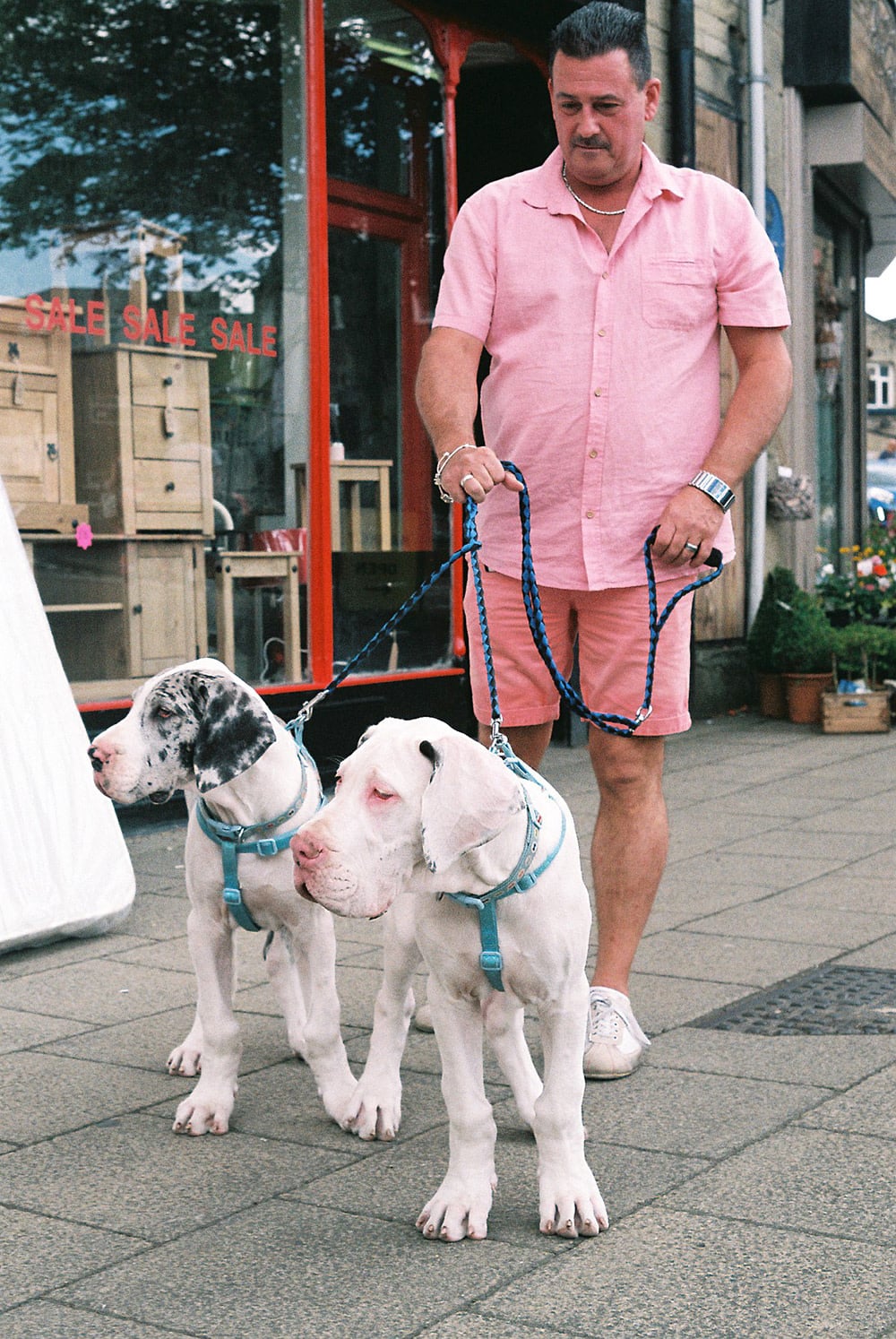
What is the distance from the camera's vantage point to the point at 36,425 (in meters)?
7.02

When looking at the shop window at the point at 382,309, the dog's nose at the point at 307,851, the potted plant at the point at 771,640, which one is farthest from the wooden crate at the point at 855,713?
the dog's nose at the point at 307,851

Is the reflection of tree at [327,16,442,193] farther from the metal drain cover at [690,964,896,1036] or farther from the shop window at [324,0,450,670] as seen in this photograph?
the metal drain cover at [690,964,896,1036]

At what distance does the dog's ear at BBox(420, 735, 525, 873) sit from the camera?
99.0 inches

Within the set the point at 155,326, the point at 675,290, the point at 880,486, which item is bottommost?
the point at 880,486

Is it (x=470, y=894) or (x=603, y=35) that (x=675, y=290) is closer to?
(x=603, y=35)

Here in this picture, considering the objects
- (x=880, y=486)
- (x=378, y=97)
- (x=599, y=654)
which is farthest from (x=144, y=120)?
(x=880, y=486)

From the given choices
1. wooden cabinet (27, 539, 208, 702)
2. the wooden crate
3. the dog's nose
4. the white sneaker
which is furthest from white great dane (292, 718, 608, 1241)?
the wooden crate

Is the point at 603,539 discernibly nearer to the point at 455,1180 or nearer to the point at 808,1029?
the point at 808,1029

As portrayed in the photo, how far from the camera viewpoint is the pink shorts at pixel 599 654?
12.6 ft

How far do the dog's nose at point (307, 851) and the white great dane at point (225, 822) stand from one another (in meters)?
0.66

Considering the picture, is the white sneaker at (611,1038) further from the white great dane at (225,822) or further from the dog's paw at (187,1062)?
the dog's paw at (187,1062)

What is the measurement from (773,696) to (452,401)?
7.17 meters

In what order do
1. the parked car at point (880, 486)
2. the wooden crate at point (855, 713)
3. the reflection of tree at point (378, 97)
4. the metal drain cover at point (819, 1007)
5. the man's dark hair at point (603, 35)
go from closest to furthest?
the man's dark hair at point (603, 35)
the metal drain cover at point (819, 1007)
the reflection of tree at point (378, 97)
the wooden crate at point (855, 713)
the parked car at point (880, 486)

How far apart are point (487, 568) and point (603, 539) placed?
0.30 meters
